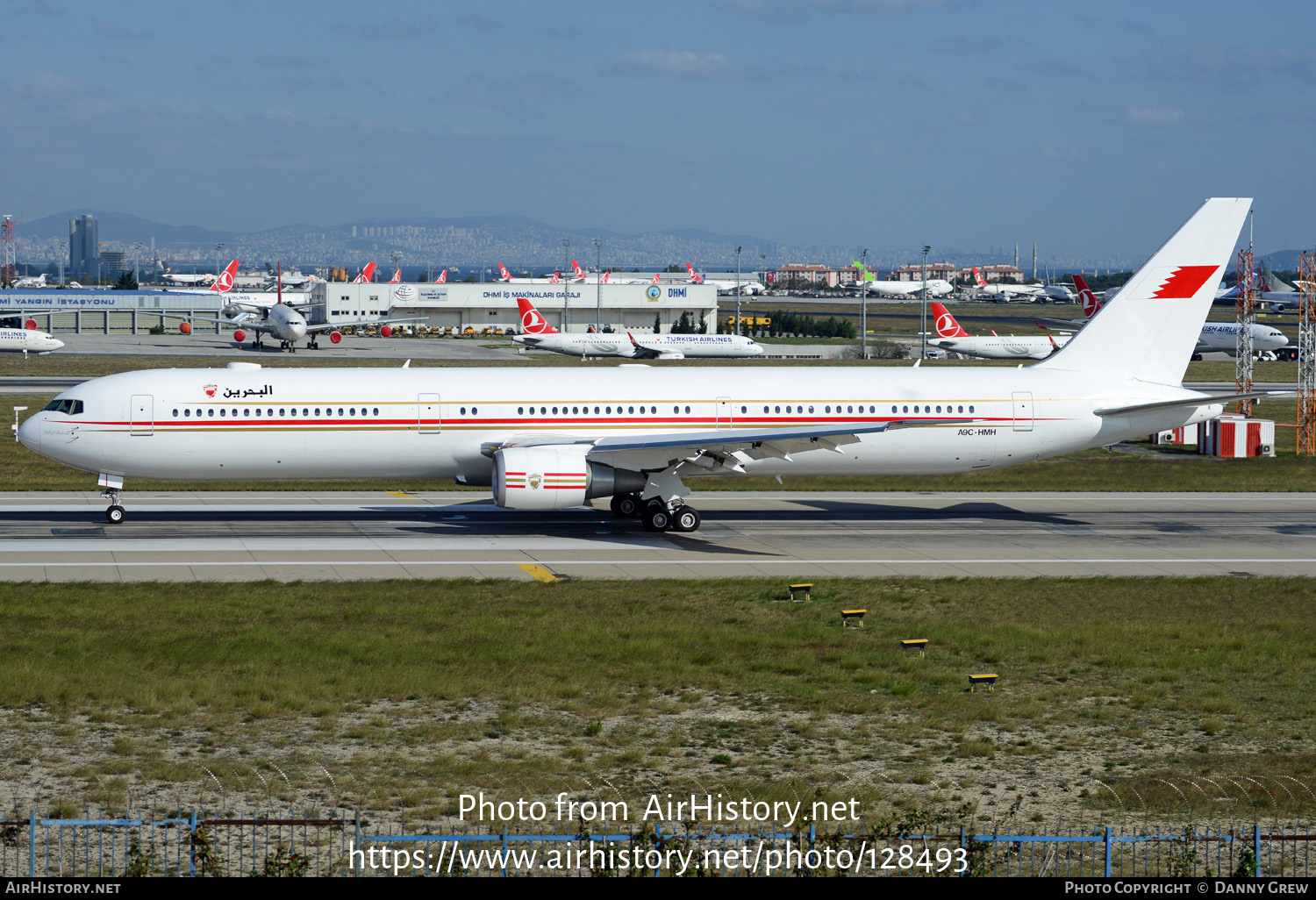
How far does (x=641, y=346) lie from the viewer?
13000 cm

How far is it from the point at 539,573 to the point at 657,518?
6.47 metres

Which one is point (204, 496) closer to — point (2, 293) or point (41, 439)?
point (41, 439)

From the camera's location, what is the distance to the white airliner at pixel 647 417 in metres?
34.0

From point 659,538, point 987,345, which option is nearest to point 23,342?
point 987,345

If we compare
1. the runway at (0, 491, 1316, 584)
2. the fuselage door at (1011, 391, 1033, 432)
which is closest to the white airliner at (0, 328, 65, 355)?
the runway at (0, 491, 1316, 584)

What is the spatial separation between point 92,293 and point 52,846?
17441 centimetres

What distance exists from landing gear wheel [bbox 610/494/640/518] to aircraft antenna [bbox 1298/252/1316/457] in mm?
32803

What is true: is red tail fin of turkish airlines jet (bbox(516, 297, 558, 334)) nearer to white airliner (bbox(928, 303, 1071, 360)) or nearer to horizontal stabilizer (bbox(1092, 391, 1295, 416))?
white airliner (bbox(928, 303, 1071, 360))

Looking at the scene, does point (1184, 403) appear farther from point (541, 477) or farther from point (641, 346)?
point (641, 346)

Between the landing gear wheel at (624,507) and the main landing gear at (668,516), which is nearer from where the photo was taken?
the main landing gear at (668,516)

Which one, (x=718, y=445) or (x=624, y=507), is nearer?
(x=718, y=445)

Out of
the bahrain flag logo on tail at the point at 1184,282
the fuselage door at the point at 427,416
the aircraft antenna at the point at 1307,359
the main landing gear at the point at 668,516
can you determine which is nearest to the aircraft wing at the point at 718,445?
the main landing gear at the point at 668,516

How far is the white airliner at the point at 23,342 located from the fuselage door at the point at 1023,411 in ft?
341

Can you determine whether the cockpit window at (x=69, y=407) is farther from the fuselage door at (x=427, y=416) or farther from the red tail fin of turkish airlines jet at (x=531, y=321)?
the red tail fin of turkish airlines jet at (x=531, y=321)
